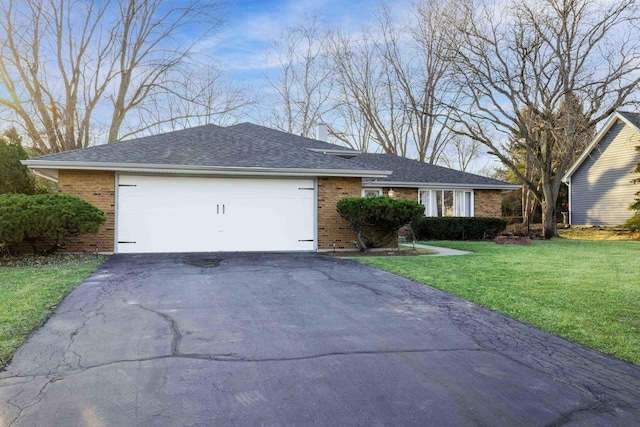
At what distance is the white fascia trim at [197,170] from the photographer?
11062 mm

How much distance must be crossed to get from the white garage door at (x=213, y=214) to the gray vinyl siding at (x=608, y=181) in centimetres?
1785

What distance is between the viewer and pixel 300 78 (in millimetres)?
29391

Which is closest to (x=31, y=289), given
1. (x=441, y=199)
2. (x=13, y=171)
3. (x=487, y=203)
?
(x=13, y=171)

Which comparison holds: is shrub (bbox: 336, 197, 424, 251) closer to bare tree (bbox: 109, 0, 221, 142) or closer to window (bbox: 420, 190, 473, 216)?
window (bbox: 420, 190, 473, 216)

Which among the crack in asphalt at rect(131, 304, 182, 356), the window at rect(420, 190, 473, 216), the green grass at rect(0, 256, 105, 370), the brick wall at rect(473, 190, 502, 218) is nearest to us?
the crack in asphalt at rect(131, 304, 182, 356)

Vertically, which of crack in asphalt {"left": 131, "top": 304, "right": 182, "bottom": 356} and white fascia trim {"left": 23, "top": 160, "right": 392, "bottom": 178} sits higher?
white fascia trim {"left": 23, "top": 160, "right": 392, "bottom": 178}

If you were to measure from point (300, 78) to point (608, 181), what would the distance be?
1923cm

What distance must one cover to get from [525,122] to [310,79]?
1403 cm

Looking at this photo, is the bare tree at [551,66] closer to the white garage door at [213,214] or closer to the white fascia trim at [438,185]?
the white fascia trim at [438,185]

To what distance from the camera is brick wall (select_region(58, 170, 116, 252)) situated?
11.4m

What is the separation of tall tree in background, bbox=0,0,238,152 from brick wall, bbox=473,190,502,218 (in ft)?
51.3

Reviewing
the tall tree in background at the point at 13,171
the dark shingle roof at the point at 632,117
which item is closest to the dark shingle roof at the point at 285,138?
the tall tree in background at the point at 13,171

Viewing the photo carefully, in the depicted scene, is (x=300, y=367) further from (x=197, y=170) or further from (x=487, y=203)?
(x=487, y=203)

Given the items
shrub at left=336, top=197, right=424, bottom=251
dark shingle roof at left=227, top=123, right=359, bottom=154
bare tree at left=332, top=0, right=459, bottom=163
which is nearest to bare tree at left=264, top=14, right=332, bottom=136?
bare tree at left=332, top=0, right=459, bottom=163
